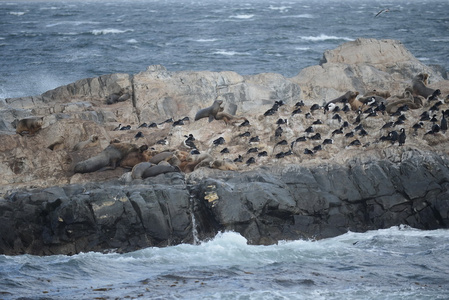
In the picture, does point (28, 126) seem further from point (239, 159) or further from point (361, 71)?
point (361, 71)

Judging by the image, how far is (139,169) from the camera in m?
21.4

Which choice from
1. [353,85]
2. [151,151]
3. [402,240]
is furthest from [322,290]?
[353,85]

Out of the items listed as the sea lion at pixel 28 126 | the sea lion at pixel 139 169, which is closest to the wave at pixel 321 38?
the sea lion at pixel 28 126

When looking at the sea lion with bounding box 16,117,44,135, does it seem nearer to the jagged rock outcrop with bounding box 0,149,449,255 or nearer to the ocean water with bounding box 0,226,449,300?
the jagged rock outcrop with bounding box 0,149,449,255

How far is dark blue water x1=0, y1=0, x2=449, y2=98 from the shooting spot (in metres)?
43.8

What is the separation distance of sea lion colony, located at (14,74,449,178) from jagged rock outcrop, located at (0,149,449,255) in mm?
1091

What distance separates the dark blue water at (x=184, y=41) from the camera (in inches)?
1724

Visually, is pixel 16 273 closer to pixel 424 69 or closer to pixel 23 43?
pixel 424 69

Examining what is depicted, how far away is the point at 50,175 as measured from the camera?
71.1 ft

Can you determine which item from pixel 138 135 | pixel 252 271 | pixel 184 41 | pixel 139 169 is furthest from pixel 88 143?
pixel 184 41

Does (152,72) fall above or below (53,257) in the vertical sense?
above

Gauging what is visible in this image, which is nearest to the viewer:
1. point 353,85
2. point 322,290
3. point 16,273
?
point 322,290

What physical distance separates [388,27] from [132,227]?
52.7m

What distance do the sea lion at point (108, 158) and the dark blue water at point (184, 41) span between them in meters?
15.6
